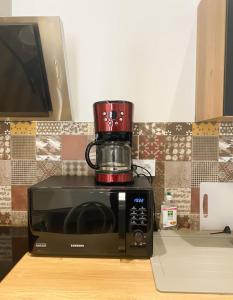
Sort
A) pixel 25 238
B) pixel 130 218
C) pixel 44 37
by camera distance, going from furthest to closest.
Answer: pixel 25 238 < pixel 44 37 < pixel 130 218

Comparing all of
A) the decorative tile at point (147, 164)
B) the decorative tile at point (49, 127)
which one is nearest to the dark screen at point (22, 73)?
the decorative tile at point (49, 127)

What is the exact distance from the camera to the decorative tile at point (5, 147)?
1.40 metres

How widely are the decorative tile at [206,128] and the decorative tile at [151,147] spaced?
0.16 m

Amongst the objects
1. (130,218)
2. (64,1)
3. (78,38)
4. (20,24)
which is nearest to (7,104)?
(20,24)

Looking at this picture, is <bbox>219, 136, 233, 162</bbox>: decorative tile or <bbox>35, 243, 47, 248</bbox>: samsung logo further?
<bbox>219, 136, 233, 162</bbox>: decorative tile

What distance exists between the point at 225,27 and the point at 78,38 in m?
0.70

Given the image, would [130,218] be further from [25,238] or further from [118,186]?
[25,238]

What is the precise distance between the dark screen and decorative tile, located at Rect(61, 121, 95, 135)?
13cm

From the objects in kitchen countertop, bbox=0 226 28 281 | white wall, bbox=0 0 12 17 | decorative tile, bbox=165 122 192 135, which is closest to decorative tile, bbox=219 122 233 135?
decorative tile, bbox=165 122 192 135

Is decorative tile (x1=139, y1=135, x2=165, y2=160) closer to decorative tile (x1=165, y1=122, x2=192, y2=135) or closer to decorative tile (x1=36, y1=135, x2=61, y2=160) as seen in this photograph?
decorative tile (x1=165, y1=122, x2=192, y2=135)

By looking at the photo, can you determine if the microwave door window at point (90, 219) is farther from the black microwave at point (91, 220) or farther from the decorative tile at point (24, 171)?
the decorative tile at point (24, 171)

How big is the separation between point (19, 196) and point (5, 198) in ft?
0.24

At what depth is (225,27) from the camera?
927 millimetres

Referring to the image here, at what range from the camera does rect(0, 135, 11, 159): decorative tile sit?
1395 millimetres
